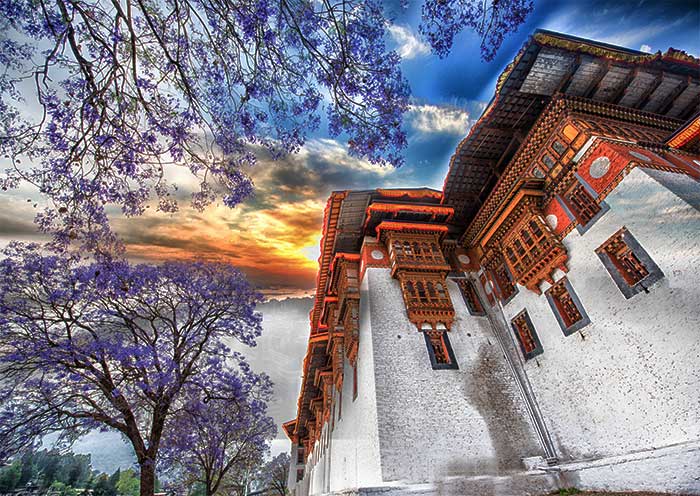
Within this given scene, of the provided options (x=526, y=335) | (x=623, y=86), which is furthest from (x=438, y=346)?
(x=623, y=86)

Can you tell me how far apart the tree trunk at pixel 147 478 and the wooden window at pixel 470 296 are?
1195 centimetres

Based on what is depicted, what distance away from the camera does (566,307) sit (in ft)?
31.5

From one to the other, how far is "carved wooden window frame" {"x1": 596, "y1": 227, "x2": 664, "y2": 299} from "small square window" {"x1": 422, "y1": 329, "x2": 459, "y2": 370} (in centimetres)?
529

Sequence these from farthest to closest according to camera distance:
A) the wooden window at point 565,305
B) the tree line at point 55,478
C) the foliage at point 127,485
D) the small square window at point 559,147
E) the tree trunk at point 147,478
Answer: the foliage at point 127,485, the tree line at point 55,478, the small square window at point 559,147, the wooden window at point 565,305, the tree trunk at point 147,478

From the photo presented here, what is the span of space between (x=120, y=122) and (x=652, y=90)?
52.0ft

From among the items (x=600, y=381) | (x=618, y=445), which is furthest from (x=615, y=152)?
(x=618, y=445)

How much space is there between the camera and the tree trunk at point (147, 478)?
803cm

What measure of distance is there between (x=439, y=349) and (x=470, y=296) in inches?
138

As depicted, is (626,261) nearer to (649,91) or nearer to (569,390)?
(569,390)

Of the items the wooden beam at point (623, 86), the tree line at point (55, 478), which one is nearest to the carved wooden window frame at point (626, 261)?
the wooden beam at point (623, 86)

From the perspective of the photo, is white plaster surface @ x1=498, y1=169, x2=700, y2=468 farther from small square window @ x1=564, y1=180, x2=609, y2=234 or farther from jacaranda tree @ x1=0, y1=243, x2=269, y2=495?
jacaranda tree @ x1=0, y1=243, x2=269, y2=495

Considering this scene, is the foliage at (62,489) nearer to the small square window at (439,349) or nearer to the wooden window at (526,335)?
the small square window at (439,349)

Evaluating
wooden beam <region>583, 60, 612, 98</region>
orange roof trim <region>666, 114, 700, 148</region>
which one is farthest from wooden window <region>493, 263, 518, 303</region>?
wooden beam <region>583, 60, 612, 98</region>

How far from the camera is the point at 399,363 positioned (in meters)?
9.85
